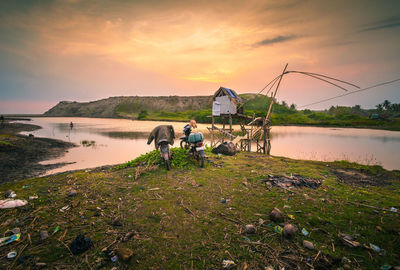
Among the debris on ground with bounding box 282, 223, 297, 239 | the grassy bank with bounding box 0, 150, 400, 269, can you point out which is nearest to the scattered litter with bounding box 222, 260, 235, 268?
the grassy bank with bounding box 0, 150, 400, 269

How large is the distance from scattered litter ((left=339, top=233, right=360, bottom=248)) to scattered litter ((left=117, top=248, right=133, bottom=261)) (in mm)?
3837

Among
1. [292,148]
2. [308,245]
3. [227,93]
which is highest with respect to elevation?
[227,93]

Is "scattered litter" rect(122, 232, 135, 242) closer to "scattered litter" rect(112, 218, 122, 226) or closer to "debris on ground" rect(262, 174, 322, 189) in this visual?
"scattered litter" rect(112, 218, 122, 226)

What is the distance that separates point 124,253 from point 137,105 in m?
180

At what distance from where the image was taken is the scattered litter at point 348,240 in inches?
118

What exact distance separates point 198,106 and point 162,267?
518 feet

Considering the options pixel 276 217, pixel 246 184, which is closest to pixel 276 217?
pixel 276 217

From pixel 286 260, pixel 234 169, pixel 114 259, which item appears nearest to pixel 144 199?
pixel 114 259

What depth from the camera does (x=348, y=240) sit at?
10.3ft

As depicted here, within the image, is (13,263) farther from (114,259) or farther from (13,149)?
(13,149)

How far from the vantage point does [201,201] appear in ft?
16.2

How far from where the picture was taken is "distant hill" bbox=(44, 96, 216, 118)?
159 m

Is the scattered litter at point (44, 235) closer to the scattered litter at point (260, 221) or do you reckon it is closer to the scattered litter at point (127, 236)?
the scattered litter at point (127, 236)

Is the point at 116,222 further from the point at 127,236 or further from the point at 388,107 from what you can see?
the point at 388,107
